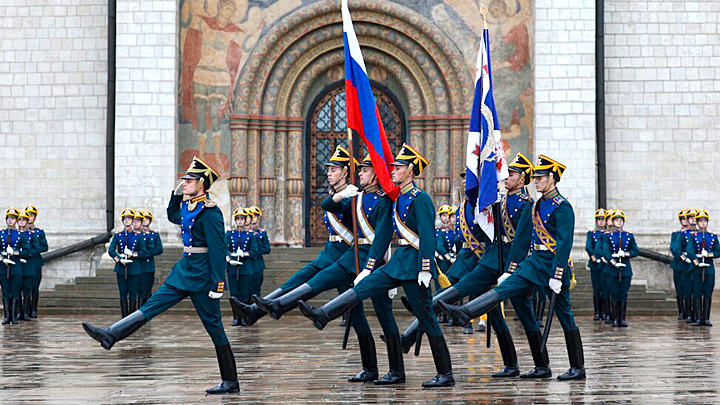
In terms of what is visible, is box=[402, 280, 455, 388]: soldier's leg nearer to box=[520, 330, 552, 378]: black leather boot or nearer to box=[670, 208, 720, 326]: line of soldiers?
box=[520, 330, 552, 378]: black leather boot

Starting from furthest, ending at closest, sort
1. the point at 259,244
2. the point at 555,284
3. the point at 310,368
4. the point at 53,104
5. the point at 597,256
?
Answer: the point at 53,104, the point at 259,244, the point at 597,256, the point at 310,368, the point at 555,284

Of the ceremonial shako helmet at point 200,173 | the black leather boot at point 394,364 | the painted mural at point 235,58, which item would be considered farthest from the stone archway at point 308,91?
the black leather boot at point 394,364

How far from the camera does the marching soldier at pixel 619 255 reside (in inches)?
706

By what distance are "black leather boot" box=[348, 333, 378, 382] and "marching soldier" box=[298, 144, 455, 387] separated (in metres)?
0.22

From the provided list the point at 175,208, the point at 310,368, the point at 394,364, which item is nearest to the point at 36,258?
the point at 310,368

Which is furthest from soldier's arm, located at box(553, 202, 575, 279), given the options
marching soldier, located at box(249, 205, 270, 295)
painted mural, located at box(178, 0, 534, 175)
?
painted mural, located at box(178, 0, 534, 175)

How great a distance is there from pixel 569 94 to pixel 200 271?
13609mm

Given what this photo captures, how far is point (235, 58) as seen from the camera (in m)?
22.5

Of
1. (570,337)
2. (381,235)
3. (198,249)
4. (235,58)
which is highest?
(235,58)

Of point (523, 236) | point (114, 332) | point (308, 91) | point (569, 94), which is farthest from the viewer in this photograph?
point (308, 91)

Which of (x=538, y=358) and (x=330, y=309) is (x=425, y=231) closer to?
(x=330, y=309)

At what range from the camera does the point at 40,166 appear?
22734mm

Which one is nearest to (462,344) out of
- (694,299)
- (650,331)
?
(650,331)

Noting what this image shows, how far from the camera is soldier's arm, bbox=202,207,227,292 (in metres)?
9.38
